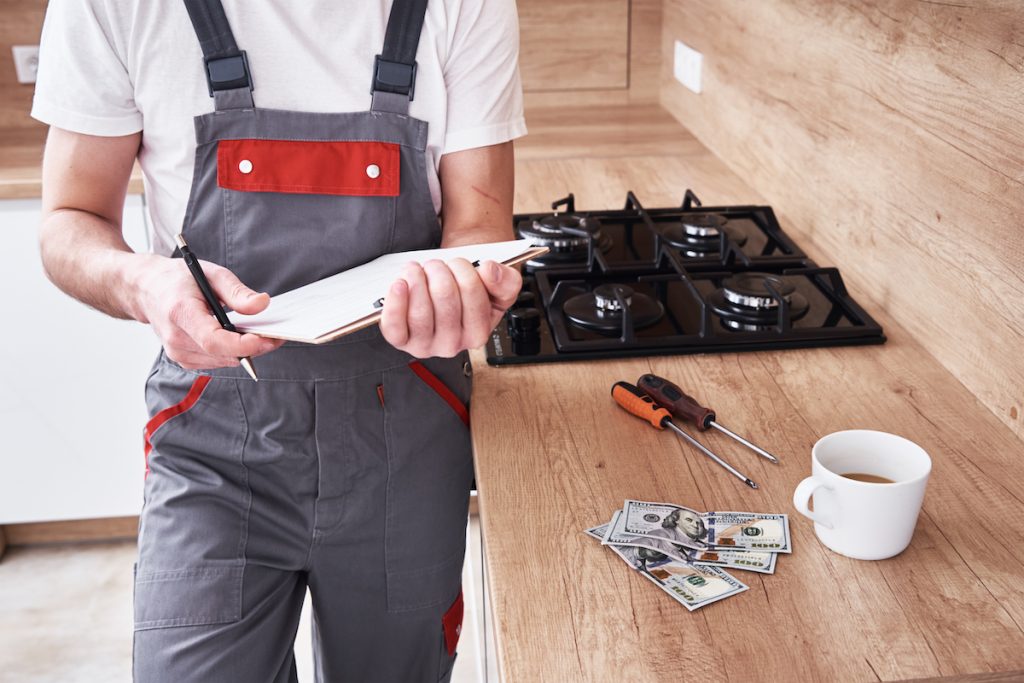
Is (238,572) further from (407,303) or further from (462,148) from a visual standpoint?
(462,148)

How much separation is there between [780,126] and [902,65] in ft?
1.55

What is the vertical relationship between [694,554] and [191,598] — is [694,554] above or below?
above

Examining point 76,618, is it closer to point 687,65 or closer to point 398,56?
point 398,56

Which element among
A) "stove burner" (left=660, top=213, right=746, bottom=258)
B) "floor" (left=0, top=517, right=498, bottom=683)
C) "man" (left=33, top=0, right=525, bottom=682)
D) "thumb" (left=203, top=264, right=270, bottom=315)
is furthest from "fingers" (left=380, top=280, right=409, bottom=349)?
"floor" (left=0, top=517, right=498, bottom=683)

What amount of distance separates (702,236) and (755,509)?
0.73m

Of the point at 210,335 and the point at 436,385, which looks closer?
the point at 210,335

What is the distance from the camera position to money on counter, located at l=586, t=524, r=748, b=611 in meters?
0.82

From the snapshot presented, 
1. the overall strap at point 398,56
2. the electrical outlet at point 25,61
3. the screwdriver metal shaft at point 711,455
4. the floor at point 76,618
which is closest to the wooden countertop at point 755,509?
the screwdriver metal shaft at point 711,455

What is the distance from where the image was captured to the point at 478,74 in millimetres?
1156

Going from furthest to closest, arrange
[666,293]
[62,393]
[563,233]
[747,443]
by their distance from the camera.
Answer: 1. [62,393]
2. [563,233]
3. [666,293]
4. [747,443]

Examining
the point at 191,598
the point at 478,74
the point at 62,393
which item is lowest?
the point at 62,393

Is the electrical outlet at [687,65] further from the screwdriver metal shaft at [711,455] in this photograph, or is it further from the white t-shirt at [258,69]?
the screwdriver metal shaft at [711,455]

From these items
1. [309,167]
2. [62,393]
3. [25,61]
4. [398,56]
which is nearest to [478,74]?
[398,56]

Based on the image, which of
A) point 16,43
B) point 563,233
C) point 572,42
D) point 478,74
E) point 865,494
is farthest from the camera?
point 572,42
